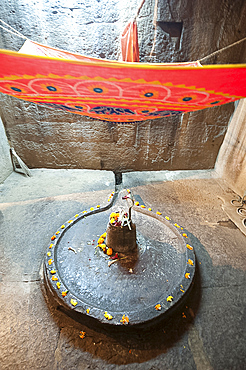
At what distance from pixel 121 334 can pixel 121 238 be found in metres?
0.84

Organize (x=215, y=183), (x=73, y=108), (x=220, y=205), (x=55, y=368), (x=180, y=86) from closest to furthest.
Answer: (x=55, y=368) → (x=180, y=86) → (x=73, y=108) → (x=220, y=205) → (x=215, y=183)

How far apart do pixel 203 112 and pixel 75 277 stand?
3771 mm

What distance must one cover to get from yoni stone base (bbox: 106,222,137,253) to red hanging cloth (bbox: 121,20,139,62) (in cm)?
259

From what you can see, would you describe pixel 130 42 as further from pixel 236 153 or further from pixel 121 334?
pixel 121 334

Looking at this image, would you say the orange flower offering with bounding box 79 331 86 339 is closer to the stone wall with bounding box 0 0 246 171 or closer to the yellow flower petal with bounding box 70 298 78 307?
the yellow flower petal with bounding box 70 298 78 307

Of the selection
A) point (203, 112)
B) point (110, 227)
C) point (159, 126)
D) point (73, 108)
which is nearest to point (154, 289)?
point (110, 227)

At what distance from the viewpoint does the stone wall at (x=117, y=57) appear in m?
3.35

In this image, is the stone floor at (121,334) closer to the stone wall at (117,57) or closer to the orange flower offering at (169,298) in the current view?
the orange flower offering at (169,298)

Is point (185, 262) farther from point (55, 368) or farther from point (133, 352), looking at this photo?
point (55, 368)

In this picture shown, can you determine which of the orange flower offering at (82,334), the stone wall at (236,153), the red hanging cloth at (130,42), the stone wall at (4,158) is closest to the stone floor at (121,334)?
the orange flower offering at (82,334)

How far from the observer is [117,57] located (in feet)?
11.9

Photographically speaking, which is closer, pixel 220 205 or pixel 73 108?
pixel 73 108

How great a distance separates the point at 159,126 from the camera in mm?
4176

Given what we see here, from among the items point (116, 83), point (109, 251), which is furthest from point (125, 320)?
point (116, 83)
